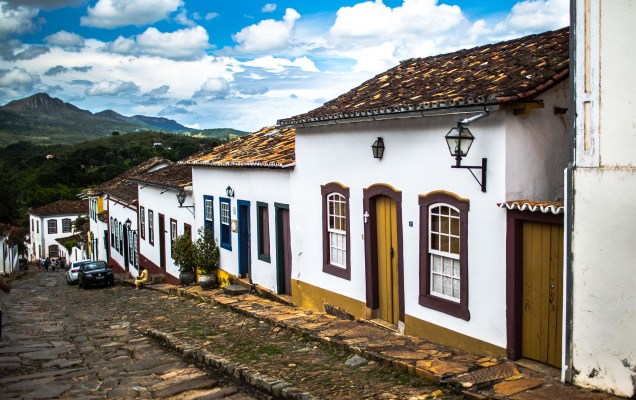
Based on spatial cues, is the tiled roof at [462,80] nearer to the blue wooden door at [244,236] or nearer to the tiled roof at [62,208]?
the blue wooden door at [244,236]

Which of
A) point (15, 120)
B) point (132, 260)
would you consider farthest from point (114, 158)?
point (15, 120)

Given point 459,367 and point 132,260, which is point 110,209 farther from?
point 459,367

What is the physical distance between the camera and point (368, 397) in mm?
7148

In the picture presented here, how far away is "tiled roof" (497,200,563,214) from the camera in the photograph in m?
7.07

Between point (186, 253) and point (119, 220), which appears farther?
point (119, 220)

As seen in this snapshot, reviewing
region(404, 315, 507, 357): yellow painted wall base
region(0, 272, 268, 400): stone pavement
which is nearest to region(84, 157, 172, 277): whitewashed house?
region(0, 272, 268, 400): stone pavement

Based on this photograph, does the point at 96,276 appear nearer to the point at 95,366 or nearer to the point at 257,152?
the point at 257,152

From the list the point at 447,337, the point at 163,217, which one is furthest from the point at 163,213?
the point at 447,337

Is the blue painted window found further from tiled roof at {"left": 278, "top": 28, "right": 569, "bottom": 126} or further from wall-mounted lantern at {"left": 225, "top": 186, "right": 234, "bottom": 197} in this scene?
tiled roof at {"left": 278, "top": 28, "right": 569, "bottom": 126}

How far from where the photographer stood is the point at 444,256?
8.93 meters

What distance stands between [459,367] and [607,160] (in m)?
2.98

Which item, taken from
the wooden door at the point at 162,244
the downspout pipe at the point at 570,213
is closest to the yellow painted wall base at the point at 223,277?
the wooden door at the point at 162,244

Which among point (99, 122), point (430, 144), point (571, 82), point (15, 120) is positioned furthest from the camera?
point (99, 122)

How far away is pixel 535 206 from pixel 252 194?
8.86 metres
